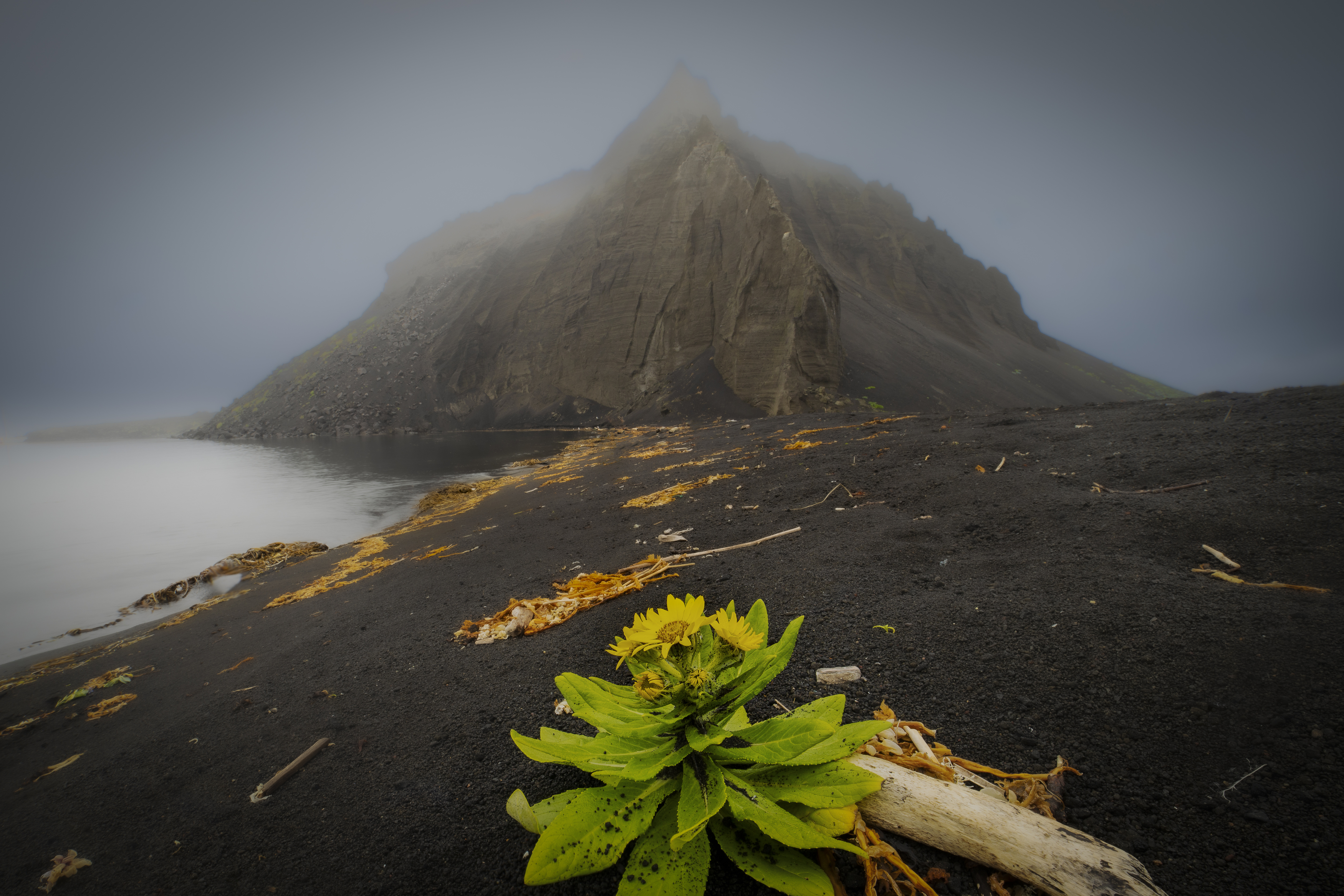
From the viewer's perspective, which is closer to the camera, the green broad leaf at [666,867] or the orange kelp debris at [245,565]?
the green broad leaf at [666,867]

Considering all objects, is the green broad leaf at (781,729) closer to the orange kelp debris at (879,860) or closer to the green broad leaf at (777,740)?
the green broad leaf at (777,740)

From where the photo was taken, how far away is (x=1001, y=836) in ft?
3.63

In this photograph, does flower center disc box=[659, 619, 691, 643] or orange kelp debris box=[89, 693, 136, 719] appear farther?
orange kelp debris box=[89, 693, 136, 719]

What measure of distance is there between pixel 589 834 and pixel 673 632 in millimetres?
511

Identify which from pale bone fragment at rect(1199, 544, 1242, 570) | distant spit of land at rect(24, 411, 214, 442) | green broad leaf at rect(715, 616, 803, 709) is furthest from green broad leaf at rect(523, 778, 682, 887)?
distant spit of land at rect(24, 411, 214, 442)

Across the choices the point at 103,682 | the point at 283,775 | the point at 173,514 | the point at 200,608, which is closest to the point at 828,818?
the point at 283,775

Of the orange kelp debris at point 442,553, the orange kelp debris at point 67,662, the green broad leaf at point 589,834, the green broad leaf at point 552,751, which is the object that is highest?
the green broad leaf at point 552,751

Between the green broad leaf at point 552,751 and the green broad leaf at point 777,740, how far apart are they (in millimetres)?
339

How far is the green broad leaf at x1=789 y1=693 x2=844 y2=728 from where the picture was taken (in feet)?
4.44

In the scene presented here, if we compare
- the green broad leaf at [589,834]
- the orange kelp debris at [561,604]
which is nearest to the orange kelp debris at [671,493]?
the orange kelp debris at [561,604]

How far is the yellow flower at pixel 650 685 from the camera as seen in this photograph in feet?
3.90

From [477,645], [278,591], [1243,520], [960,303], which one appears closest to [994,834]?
[477,645]

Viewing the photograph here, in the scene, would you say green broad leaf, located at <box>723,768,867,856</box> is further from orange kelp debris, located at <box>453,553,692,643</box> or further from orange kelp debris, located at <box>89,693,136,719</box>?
orange kelp debris, located at <box>89,693,136,719</box>

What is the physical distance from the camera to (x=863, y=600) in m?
2.55
